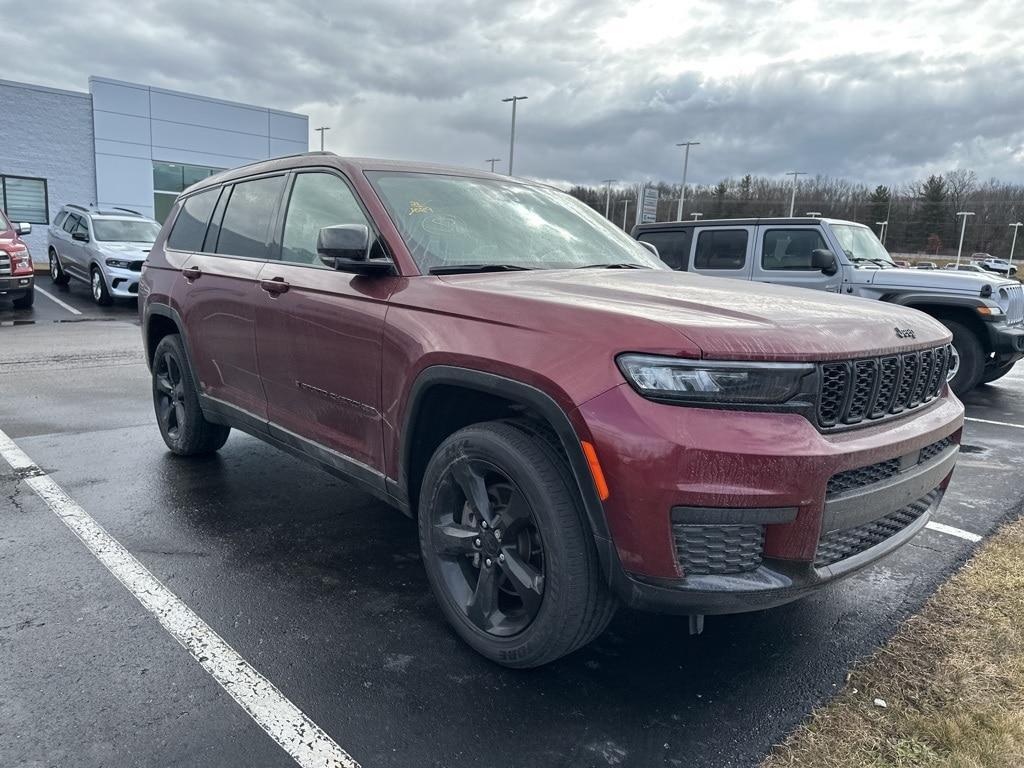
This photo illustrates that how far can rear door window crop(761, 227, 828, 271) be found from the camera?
8.73m

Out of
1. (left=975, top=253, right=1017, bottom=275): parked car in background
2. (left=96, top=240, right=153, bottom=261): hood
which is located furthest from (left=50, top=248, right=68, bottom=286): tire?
(left=975, top=253, right=1017, bottom=275): parked car in background

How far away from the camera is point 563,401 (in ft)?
7.45

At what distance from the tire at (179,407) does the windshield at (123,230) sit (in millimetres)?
10659

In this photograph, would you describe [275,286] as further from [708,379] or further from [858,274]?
[858,274]

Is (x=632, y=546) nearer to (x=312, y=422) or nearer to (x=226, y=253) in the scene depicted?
(x=312, y=422)

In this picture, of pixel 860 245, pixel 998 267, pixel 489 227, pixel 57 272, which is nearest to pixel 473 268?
pixel 489 227

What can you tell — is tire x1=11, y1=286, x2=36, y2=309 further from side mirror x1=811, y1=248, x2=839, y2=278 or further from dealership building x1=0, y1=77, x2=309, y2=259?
side mirror x1=811, y1=248, x2=839, y2=278

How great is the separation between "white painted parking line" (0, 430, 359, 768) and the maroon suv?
67cm

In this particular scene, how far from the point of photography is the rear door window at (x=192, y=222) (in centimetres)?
464

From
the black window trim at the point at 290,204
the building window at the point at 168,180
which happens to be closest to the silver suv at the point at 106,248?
the building window at the point at 168,180

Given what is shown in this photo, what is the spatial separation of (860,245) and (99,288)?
13547mm

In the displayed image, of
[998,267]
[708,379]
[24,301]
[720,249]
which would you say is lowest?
[24,301]

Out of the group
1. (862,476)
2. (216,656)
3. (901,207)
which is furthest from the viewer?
(901,207)

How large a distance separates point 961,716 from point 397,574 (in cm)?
231
